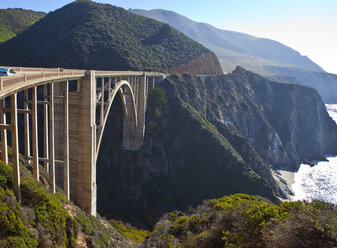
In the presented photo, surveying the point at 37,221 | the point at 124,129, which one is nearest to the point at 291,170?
the point at 124,129

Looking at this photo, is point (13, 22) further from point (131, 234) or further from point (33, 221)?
point (33, 221)

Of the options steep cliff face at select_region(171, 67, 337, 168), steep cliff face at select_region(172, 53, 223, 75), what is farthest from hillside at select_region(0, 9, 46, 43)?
steep cliff face at select_region(171, 67, 337, 168)

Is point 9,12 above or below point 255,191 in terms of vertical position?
above

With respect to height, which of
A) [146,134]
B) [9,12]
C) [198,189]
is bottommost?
[198,189]

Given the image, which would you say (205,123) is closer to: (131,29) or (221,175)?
(221,175)

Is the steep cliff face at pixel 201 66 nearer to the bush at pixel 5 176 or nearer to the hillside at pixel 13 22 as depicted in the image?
the hillside at pixel 13 22

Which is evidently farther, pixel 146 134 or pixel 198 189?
pixel 146 134

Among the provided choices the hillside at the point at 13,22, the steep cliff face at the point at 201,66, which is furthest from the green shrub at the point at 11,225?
the hillside at the point at 13,22
